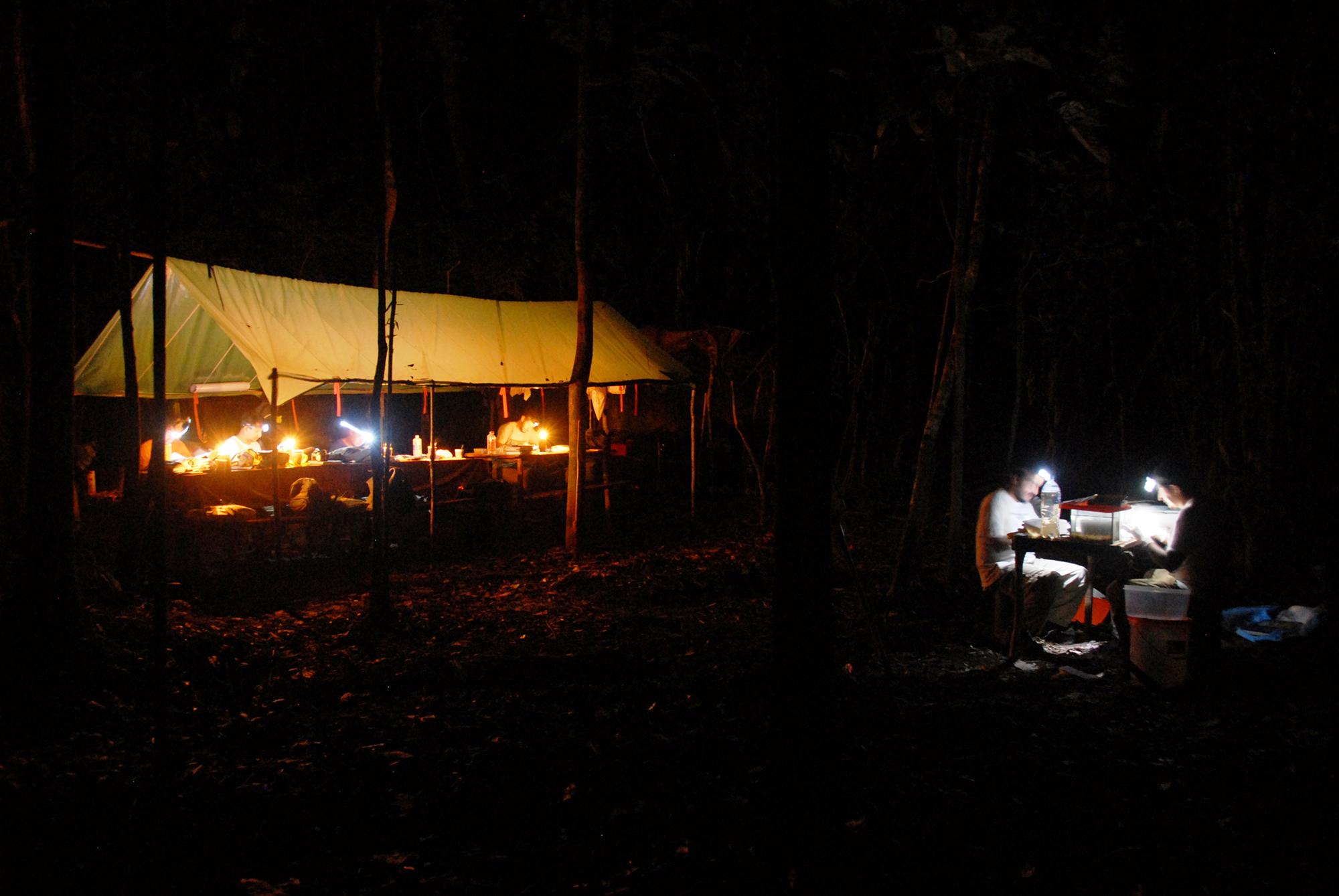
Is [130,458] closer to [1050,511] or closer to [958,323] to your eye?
[1050,511]

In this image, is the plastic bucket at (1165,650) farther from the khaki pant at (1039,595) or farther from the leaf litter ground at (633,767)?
the khaki pant at (1039,595)

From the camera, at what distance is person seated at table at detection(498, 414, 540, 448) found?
1330 cm

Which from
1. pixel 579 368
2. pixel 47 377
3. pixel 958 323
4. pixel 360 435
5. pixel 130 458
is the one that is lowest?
pixel 130 458

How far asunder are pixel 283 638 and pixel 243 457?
14.3 feet

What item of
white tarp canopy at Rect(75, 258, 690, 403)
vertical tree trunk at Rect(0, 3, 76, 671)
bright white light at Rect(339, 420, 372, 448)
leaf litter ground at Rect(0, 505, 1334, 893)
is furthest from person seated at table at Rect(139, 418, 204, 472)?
vertical tree trunk at Rect(0, 3, 76, 671)

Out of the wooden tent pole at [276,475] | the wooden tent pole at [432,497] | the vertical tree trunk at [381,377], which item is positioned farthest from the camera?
the wooden tent pole at [432,497]

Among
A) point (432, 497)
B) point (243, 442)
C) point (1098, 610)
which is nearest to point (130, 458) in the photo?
point (432, 497)

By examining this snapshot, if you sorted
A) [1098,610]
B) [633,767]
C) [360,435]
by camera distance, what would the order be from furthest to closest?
[360,435], [1098,610], [633,767]

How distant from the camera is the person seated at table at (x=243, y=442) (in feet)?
34.8

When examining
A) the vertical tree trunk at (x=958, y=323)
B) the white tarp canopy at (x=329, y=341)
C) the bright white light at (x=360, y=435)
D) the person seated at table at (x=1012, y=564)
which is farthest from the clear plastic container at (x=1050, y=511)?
the bright white light at (x=360, y=435)

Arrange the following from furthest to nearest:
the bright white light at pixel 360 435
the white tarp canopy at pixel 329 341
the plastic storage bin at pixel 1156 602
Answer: the bright white light at pixel 360 435 < the white tarp canopy at pixel 329 341 < the plastic storage bin at pixel 1156 602

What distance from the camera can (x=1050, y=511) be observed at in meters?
6.39

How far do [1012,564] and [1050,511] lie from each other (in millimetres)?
679

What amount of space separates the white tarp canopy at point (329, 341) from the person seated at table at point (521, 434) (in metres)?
1.49
